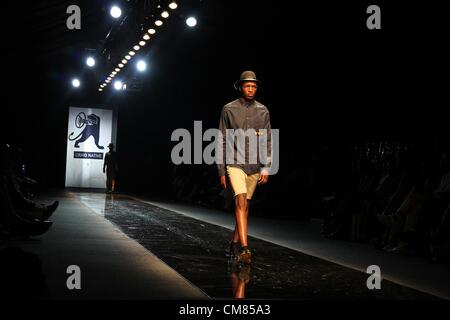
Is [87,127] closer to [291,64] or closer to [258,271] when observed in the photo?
[291,64]

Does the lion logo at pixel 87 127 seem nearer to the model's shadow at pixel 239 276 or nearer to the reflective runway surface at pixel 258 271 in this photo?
the reflective runway surface at pixel 258 271

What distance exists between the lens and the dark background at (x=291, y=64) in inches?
294

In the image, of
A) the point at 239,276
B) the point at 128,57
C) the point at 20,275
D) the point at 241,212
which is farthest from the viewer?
the point at 128,57

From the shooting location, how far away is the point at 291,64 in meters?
10.6

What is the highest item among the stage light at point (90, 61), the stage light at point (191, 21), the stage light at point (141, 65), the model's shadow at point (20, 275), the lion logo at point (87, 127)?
the stage light at point (90, 61)

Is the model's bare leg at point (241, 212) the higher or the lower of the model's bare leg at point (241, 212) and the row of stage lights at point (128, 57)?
the lower

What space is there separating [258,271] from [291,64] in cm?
656

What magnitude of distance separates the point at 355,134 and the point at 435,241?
323 centimetres

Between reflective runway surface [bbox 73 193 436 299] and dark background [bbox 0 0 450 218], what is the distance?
7.03 feet

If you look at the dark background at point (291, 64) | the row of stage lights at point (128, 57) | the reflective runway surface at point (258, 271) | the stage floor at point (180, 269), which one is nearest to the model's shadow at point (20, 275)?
the stage floor at point (180, 269)

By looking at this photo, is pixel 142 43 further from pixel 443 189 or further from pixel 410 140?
pixel 443 189

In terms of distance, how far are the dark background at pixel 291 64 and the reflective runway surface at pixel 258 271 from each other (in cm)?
214

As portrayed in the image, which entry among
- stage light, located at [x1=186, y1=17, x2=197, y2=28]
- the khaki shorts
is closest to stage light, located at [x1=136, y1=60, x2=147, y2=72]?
stage light, located at [x1=186, y1=17, x2=197, y2=28]

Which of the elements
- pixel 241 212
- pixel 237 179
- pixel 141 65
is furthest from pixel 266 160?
pixel 141 65
